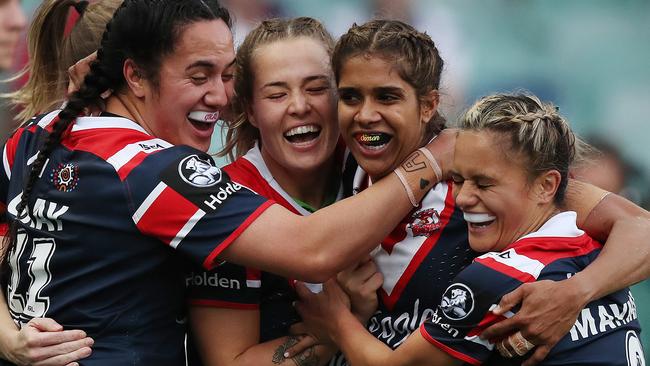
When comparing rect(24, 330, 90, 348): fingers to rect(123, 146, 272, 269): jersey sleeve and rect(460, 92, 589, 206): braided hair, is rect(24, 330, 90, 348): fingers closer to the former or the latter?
rect(123, 146, 272, 269): jersey sleeve

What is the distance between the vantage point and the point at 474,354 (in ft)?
9.18

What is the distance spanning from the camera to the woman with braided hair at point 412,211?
3.12 m

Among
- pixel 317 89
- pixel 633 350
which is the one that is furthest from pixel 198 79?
pixel 633 350

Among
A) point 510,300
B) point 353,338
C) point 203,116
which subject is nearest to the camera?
point 510,300

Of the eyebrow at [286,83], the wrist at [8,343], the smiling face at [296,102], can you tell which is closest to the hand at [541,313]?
the smiling face at [296,102]

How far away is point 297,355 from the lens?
3230 millimetres

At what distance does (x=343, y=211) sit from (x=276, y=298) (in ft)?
1.58

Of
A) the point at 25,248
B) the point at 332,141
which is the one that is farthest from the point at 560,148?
the point at 25,248

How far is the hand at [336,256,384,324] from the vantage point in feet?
10.4

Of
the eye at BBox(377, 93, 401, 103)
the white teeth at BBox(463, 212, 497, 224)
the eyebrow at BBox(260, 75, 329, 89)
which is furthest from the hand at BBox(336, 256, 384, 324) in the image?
the eyebrow at BBox(260, 75, 329, 89)

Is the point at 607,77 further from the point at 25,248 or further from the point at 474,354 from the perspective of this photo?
the point at 25,248

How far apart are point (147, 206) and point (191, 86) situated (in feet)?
1.50

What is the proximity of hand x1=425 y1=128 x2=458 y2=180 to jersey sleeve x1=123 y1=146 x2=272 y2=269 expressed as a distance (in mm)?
594

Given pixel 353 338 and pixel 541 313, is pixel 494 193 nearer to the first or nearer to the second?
pixel 541 313
